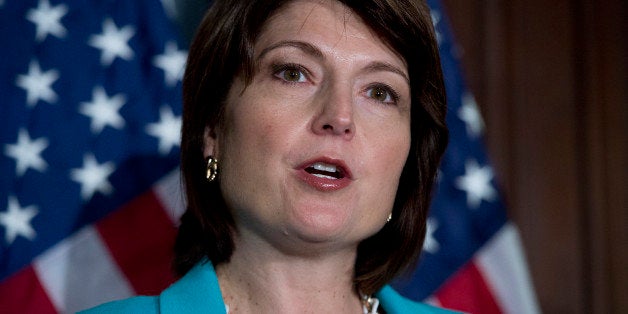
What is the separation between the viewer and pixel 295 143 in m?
1.21

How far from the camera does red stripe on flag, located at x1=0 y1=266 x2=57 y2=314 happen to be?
1.67 meters

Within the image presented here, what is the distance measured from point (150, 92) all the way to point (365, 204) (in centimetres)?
80

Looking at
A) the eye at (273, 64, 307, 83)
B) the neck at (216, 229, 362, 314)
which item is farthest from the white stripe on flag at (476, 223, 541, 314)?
the eye at (273, 64, 307, 83)

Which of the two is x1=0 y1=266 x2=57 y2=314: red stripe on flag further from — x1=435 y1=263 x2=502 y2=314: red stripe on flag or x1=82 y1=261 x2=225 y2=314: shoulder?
x1=435 y1=263 x2=502 y2=314: red stripe on flag

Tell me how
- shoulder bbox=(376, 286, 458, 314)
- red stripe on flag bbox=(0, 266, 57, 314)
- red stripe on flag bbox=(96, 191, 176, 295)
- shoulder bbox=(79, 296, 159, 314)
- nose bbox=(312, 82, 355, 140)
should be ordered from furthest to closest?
red stripe on flag bbox=(96, 191, 176, 295)
red stripe on flag bbox=(0, 266, 57, 314)
shoulder bbox=(376, 286, 458, 314)
shoulder bbox=(79, 296, 159, 314)
nose bbox=(312, 82, 355, 140)

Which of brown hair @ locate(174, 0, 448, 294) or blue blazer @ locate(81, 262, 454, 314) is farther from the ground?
brown hair @ locate(174, 0, 448, 294)

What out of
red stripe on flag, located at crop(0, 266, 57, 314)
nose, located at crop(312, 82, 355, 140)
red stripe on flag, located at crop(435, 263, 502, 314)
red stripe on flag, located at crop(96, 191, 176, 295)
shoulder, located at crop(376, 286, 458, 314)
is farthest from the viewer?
red stripe on flag, located at crop(435, 263, 502, 314)

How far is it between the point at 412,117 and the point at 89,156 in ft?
2.54

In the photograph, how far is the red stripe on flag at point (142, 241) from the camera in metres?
1.79

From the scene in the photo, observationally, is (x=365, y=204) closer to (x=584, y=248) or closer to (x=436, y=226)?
(x=436, y=226)

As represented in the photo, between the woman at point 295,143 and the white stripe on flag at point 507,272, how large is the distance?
582 millimetres

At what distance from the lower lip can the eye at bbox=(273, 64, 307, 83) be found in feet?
0.55

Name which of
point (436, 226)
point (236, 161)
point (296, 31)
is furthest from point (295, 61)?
point (436, 226)

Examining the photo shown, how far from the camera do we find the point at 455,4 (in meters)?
2.10
